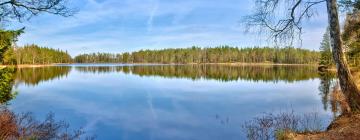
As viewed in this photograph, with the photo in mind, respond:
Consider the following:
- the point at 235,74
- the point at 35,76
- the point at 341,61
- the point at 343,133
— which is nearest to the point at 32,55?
the point at 35,76

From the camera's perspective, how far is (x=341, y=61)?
11.1 m

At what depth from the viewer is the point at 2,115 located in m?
12.3

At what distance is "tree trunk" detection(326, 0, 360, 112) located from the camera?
432 inches

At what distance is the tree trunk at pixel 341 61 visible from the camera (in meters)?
11.0

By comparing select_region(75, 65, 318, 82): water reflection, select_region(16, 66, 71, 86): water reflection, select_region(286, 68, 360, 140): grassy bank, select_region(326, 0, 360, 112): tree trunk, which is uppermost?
select_region(326, 0, 360, 112): tree trunk

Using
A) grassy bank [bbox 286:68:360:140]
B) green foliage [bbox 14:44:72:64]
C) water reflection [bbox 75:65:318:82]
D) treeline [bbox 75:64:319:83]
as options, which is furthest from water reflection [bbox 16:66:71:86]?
green foliage [bbox 14:44:72:64]

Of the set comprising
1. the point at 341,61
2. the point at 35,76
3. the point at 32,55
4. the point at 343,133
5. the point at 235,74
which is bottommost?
the point at 235,74

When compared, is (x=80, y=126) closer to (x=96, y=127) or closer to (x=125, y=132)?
(x=96, y=127)

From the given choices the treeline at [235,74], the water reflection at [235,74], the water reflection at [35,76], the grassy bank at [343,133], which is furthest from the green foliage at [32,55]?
the grassy bank at [343,133]

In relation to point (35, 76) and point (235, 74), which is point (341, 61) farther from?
point (235, 74)

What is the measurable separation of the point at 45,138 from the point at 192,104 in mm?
14331

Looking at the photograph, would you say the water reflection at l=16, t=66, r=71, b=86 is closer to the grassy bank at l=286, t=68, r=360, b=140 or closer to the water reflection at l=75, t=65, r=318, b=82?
the water reflection at l=75, t=65, r=318, b=82

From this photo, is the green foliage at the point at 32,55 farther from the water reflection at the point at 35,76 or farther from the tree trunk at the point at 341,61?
the tree trunk at the point at 341,61

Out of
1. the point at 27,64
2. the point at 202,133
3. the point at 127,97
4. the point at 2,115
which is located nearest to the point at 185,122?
the point at 202,133
